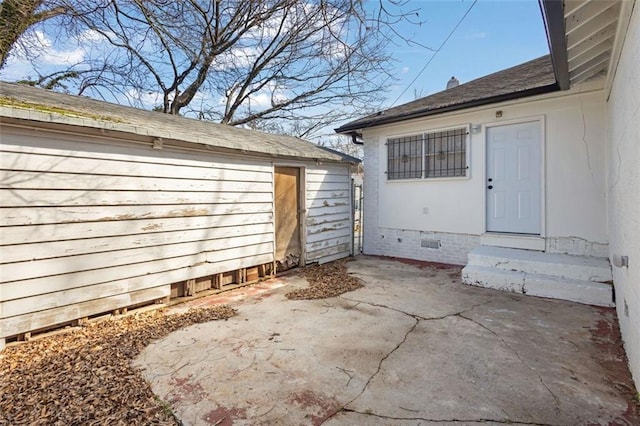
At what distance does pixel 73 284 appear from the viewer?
3445mm

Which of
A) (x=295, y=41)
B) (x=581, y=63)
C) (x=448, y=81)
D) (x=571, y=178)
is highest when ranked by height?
(x=295, y=41)

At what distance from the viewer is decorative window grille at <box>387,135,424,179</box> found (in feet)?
22.6

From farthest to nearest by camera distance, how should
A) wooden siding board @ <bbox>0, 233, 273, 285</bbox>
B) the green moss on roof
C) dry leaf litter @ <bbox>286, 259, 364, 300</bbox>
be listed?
dry leaf litter @ <bbox>286, 259, 364, 300</bbox> → wooden siding board @ <bbox>0, 233, 273, 285</bbox> → the green moss on roof

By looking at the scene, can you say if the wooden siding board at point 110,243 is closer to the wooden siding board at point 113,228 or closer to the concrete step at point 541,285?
the wooden siding board at point 113,228

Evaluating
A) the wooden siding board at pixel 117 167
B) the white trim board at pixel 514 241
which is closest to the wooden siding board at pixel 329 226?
the wooden siding board at pixel 117 167

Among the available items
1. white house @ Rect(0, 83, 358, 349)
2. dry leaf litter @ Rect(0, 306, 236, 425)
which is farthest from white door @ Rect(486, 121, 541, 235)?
dry leaf litter @ Rect(0, 306, 236, 425)

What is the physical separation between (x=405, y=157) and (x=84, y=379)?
6366mm

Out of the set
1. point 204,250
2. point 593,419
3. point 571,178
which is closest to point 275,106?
point 204,250

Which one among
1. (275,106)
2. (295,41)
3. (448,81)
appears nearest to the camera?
(295,41)

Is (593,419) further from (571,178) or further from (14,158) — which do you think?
(14,158)

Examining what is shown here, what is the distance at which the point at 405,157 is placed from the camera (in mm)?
7086

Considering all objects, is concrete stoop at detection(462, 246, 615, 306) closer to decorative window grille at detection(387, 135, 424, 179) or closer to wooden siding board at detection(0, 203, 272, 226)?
decorative window grille at detection(387, 135, 424, 179)

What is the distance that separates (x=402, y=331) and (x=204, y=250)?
9.64 feet

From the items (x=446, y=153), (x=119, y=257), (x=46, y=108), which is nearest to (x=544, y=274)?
(x=446, y=153)
